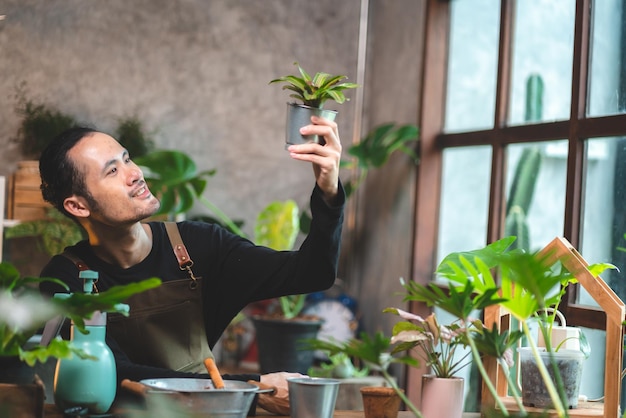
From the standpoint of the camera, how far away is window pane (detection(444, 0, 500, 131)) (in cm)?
423

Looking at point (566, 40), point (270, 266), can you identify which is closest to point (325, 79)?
point (270, 266)

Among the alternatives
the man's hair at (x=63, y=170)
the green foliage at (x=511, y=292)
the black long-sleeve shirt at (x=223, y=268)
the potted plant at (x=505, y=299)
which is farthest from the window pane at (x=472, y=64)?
the potted plant at (x=505, y=299)

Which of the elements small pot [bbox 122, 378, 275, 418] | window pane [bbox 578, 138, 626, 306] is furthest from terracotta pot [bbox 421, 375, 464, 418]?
window pane [bbox 578, 138, 626, 306]

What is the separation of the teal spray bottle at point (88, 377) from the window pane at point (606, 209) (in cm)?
199

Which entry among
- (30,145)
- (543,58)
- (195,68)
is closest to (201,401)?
(543,58)

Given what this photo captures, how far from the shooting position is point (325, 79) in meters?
2.11

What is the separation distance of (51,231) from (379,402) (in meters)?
2.94

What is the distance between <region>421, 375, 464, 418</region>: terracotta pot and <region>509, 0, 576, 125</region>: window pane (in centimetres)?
194

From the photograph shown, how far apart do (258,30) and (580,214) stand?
2417 millimetres

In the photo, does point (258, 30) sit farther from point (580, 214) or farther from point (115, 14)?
point (580, 214)

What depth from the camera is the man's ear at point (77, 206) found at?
260 centimetres

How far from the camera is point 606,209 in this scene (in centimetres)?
327

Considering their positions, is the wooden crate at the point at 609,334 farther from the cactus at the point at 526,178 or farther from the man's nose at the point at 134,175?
the cactus at the point at 526,178

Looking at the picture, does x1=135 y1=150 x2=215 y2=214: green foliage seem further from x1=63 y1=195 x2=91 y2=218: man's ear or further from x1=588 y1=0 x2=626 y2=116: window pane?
x1=588 y1=0 x2=626 y2=116: window pane
